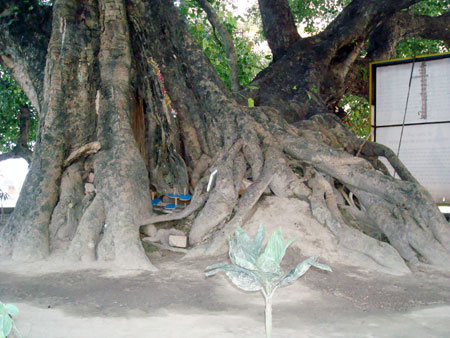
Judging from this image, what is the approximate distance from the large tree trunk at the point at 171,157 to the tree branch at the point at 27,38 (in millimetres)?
884

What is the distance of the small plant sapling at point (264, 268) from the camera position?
6.17 ft

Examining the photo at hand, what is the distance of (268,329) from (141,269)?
7.74ft

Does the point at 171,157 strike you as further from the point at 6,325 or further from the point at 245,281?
the point at 6,325

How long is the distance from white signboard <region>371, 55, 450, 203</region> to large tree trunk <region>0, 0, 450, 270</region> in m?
0.83

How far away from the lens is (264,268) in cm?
188

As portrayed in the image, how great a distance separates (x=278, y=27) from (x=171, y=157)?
360cm

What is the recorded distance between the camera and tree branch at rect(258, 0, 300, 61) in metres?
8.11

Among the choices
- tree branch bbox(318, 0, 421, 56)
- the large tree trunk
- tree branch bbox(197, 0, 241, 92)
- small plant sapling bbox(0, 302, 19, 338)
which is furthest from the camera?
tree branch bbox(318, 0, 421, 56)

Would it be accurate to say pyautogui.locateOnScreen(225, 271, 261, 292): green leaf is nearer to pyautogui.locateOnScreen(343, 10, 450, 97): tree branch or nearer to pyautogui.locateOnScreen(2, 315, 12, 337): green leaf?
pyautogui.locateOnScreen(2, 315, 12, 337): green leaf

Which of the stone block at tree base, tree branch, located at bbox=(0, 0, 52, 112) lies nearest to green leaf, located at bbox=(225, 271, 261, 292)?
the stone block at tree base

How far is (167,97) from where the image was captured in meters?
6.24

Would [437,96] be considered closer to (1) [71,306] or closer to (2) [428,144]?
(2) [428,144]

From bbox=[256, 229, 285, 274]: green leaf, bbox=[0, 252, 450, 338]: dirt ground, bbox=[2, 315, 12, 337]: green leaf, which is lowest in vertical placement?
bbox=[0, 252, 450, 338]: dirt ground

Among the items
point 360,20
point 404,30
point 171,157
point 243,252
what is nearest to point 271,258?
point 243,252
